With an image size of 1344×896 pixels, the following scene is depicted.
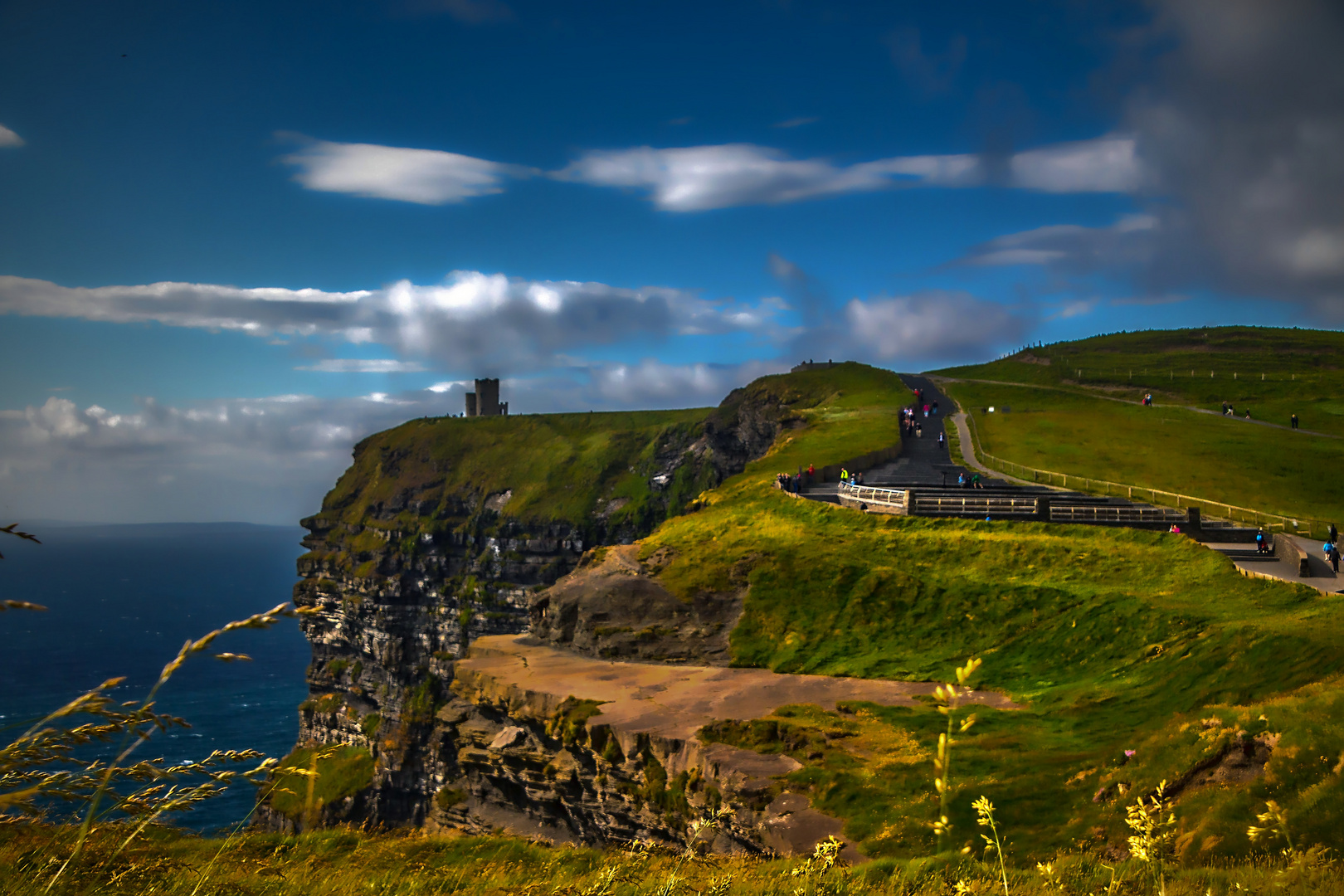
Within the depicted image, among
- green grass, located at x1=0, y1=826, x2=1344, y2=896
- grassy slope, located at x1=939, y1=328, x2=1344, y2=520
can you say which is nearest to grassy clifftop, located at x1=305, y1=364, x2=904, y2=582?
grassy slope, located at x1=939, y1=328, x2=1344, y2=520

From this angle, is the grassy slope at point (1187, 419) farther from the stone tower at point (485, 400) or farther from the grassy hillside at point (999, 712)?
the stone tower at point (485, 400)

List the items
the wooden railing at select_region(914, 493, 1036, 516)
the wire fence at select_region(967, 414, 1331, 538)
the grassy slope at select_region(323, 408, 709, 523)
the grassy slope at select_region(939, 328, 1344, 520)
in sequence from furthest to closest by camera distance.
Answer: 1. the grassy slope at select_region(323, 408, 709, 523)
2. the grassy slope at select_region(939, 328, 1344, 520)
3. the wire fence at select_region(967, 414, 1331, 538)
4. the wooden railing at select_region(914, 493, 1036, 516)

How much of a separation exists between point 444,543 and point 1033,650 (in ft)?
293

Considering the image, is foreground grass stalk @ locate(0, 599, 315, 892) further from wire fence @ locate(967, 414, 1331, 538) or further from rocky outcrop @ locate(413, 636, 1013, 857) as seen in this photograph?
wire fence @ locate(967, 414, 1331, 538)

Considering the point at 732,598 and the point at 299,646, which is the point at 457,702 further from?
the point at 299,646

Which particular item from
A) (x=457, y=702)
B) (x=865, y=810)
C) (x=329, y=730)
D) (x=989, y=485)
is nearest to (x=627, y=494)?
(x=329, y=730)

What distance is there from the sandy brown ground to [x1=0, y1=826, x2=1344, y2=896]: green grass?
1102 centimetres

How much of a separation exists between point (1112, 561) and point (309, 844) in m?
27.1

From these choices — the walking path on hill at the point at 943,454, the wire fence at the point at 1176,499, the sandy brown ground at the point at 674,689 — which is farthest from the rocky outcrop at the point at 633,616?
the walking path on hill at the point at 943,454

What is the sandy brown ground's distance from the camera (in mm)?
22094

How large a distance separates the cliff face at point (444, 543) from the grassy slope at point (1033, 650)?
122ft

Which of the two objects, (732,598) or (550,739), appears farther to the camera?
(732,598)

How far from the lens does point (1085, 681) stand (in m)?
21.0

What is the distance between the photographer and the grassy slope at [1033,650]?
1398cm
